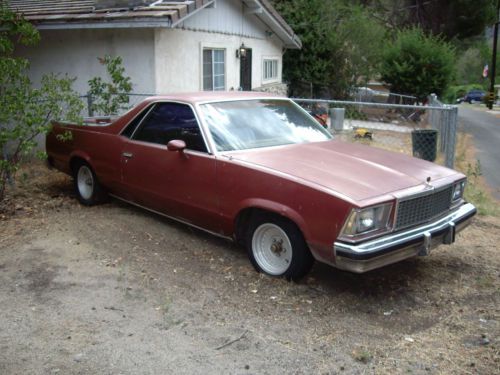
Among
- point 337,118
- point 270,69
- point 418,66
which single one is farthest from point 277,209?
point 418,66

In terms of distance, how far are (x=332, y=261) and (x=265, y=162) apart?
109 centimetres


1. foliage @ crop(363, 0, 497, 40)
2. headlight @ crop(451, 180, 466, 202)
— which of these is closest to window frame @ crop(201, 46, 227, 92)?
headlight @ crop(451, 180, 466, 202)

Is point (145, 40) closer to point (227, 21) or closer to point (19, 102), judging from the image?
point (227, 21)

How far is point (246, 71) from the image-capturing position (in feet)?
46.2

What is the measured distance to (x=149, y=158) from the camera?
18.4ft

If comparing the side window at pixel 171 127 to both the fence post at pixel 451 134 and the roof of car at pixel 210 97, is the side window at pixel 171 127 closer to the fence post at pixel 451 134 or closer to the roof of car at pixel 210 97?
the roof of car at pixel 210 97

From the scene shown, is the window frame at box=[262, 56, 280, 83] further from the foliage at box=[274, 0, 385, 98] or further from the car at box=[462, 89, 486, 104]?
the car at box=[462, 89, 486, 104]

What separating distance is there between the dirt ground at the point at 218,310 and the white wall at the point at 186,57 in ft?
16.2

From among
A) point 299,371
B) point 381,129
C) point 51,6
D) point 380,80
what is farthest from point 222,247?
point 380,80

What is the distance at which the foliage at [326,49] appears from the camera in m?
20.0

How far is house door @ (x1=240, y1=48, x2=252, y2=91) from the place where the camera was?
13.8 metres

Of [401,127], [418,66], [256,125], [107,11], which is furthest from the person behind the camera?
[418,66]

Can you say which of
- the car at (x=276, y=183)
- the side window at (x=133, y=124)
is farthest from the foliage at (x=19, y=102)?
the side window at (x=133, y=124)

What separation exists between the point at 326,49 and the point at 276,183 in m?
17.0
